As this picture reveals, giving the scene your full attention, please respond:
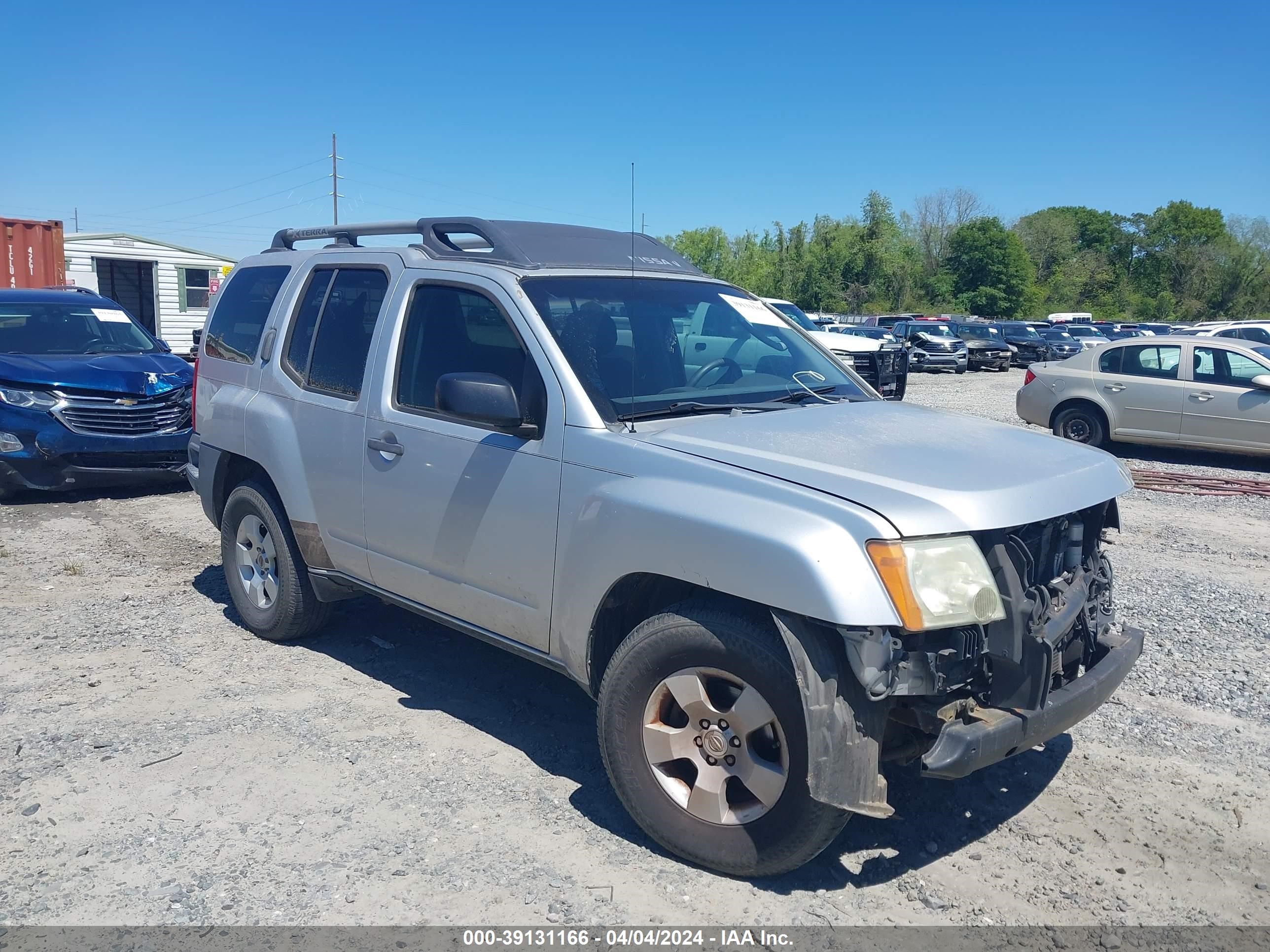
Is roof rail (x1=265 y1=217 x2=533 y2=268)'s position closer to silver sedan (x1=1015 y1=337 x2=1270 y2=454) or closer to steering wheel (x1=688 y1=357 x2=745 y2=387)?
steering wheel (x1=688 y1=357 x2=745 y2=387)

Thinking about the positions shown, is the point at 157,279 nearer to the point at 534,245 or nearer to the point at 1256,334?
the point at 534,245

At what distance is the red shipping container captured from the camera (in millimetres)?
19891

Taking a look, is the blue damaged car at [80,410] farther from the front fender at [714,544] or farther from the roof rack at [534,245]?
the front fender at [714,544]

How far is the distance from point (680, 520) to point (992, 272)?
7904cm

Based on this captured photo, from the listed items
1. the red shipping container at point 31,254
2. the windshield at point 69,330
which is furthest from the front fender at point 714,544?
the red shipping container at point 31,254

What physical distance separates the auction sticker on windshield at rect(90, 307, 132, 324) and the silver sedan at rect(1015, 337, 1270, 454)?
35.7 ft

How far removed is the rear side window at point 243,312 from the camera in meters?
5.42

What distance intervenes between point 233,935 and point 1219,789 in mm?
3661

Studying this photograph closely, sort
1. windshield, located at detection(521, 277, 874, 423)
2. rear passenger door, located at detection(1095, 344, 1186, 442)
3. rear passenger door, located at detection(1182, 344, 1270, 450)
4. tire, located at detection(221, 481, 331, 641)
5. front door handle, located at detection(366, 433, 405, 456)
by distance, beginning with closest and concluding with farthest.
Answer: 1. windshield, located at detection(521, 277, 874, 423)
2. front door handle, located at detection(366, 433, 405, 456)
3. tire, located at detection(221, 481, 331, 641)
4. rear passenger door, located at detection(1182, 344, 1270, 450)
5. rear passenger door, located at detection(1095, 344, 1186, 442)

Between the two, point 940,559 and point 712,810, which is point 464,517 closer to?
point 712,810

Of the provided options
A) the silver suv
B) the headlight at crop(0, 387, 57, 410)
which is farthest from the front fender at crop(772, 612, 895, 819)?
the headlight at crop(0, 387, 57, 410)

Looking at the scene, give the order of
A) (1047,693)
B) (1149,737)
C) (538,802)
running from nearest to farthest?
(1047,693), (538,802), (1149,737)

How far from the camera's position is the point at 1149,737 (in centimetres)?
445

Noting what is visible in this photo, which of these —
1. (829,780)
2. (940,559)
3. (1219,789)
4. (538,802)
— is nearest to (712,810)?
(829,780)
